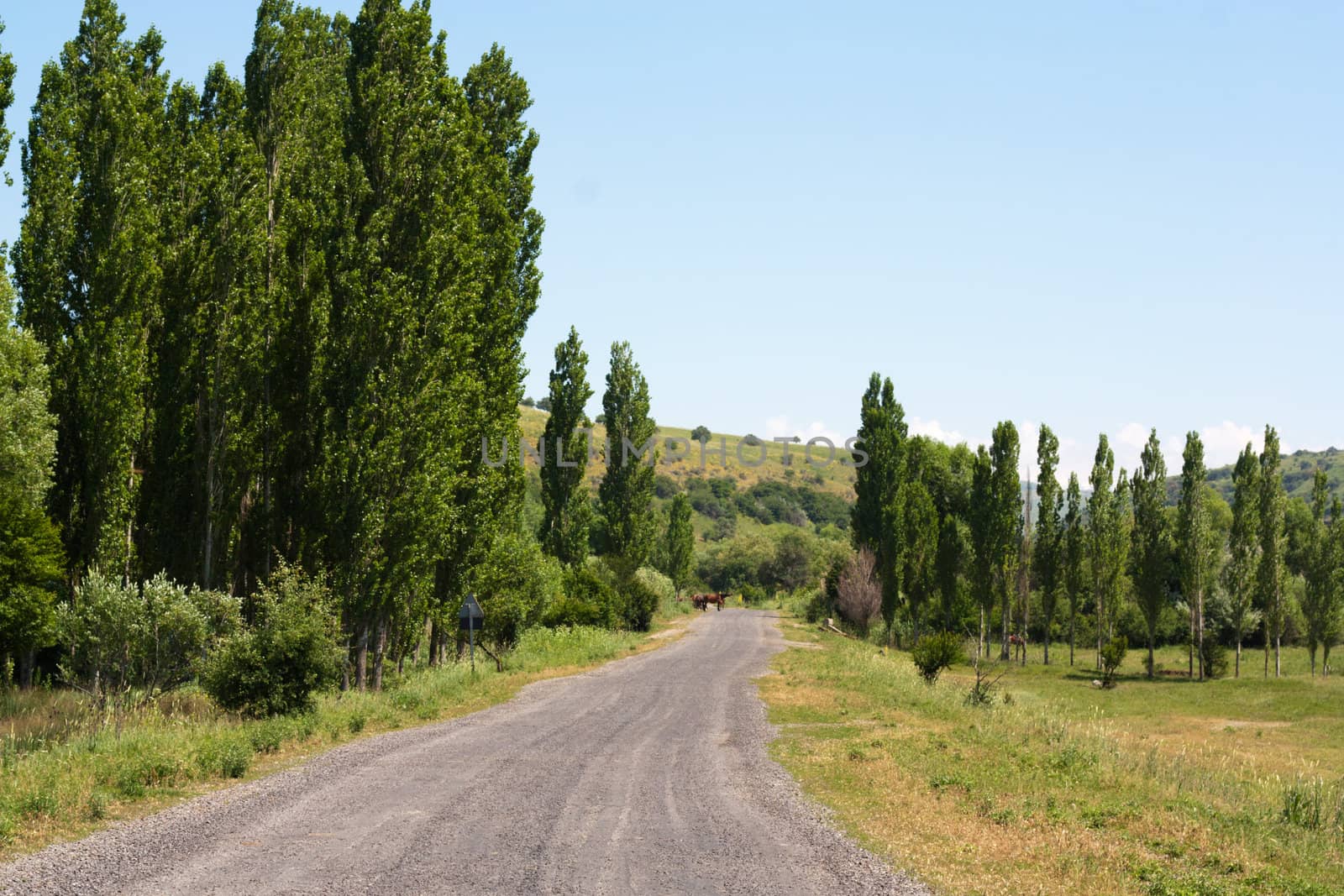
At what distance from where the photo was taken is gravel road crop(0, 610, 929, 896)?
1004cm

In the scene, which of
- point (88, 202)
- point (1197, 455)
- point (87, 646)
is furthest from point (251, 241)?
point (1197, 455)

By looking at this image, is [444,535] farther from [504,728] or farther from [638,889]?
[638,889]

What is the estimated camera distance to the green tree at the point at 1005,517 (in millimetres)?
63781

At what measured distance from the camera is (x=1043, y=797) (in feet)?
47.5

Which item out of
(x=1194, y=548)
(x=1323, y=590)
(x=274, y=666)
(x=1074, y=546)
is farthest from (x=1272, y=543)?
(x=274, y=666)

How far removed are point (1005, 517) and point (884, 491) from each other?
7.75 meters

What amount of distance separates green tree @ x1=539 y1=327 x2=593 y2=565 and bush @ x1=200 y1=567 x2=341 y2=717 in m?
32.0

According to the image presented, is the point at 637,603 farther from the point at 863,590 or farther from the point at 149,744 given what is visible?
the point at 149,744

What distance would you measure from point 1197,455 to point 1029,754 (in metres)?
59.7

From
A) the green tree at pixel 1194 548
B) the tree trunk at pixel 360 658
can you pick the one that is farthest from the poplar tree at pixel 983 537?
the tree trunk at pixel 360 658

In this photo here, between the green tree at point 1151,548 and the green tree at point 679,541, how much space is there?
126 ft

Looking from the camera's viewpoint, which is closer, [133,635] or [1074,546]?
[133,635]

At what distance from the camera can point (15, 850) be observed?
420 inches

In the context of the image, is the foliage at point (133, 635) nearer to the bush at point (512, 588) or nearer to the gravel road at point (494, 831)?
the gravel road at point (494, 831)
